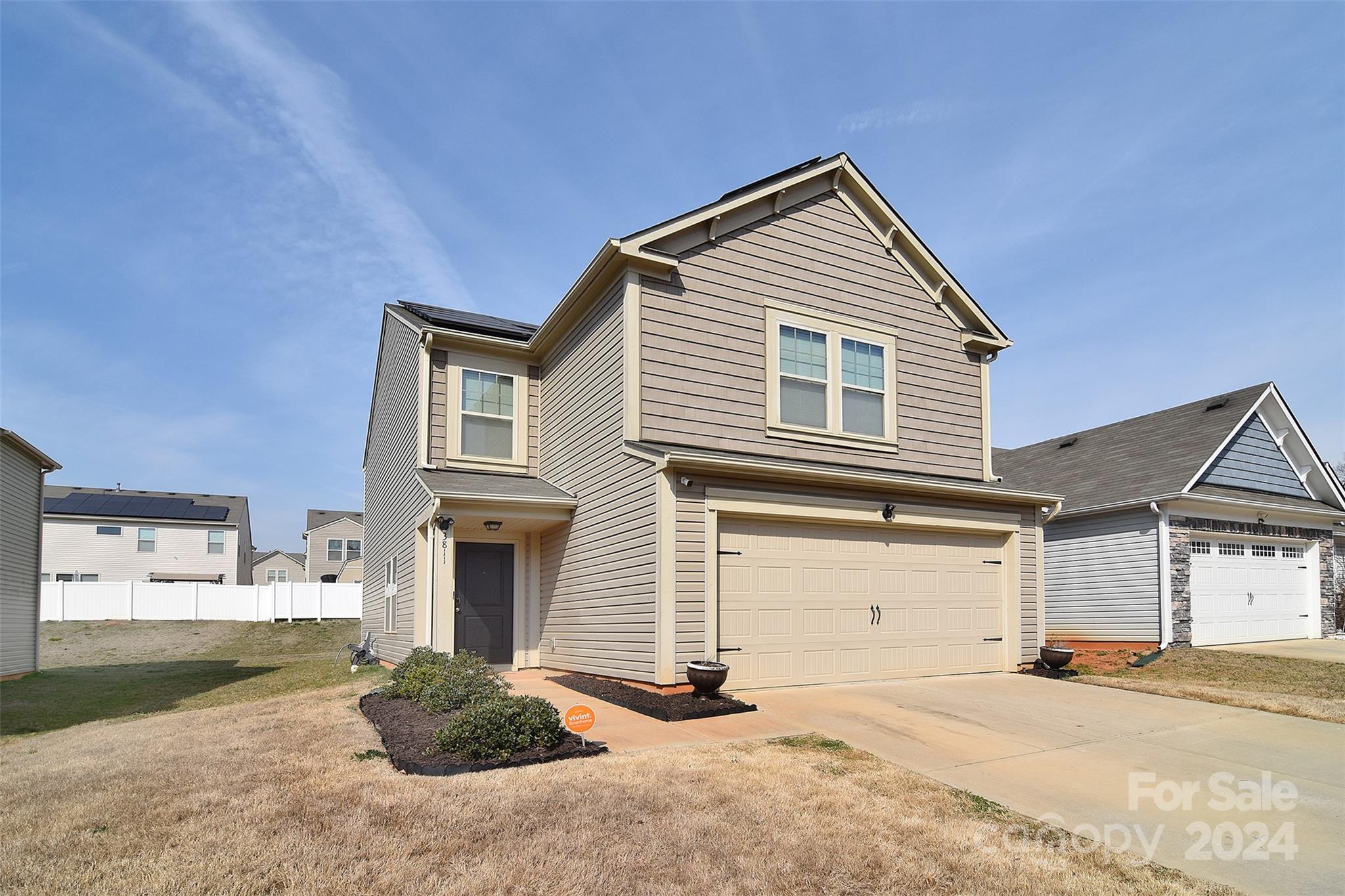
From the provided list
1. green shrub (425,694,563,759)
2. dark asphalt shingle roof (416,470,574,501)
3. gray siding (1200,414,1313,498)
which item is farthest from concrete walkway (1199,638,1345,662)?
green shrub (425,694,563,759)

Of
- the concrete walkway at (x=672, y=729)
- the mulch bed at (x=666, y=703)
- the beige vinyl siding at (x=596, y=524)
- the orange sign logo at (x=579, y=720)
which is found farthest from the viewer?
the beige vinyl siding at (x=596, y=524)

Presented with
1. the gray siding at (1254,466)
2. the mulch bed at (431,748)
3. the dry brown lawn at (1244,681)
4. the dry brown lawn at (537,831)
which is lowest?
the dry brown lawn at (1244,681)

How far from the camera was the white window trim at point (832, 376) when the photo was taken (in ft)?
37.8

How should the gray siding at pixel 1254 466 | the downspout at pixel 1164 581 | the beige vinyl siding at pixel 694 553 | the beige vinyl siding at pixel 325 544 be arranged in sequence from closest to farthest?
1. the beige vinyl siding at pixel 694 553
2. the downspout at pixel 1164 581
3. the gray siding at pixel 1254 466
4. the beige vinyl siding at pixel 325 544

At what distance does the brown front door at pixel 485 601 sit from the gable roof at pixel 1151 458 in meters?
12.7

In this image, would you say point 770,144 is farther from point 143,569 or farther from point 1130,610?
point 143,569

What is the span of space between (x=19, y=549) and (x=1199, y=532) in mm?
25663

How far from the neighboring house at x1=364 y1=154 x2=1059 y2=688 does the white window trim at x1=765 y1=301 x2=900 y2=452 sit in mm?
41

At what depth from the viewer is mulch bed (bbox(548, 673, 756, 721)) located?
821cm

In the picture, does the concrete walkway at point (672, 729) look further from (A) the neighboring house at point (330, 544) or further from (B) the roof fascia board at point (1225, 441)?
(A) the neighboring house at point (330, 544)

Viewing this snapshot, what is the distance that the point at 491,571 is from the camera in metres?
13.1

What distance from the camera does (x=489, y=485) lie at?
12219 millimetres

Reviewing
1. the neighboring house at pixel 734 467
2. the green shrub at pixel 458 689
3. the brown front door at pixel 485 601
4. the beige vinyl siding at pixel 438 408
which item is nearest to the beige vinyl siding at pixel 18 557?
the neighboring house at pixel 734 467

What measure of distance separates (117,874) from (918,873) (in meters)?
4.22
